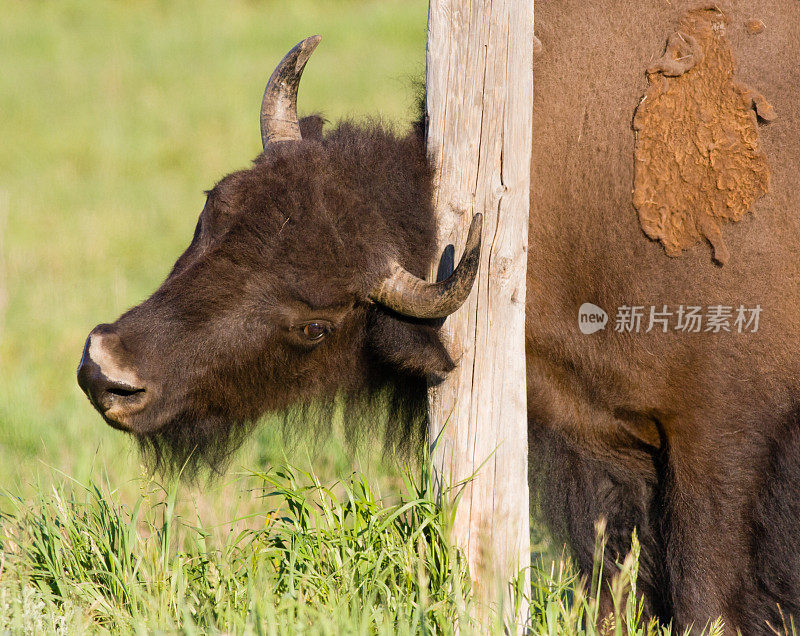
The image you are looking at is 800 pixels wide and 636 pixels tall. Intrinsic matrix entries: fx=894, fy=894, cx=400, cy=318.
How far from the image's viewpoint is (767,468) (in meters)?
3.35

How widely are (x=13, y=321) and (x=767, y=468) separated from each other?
22.2 feet

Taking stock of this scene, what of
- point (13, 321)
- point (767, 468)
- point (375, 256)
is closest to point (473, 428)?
point (375, 256)

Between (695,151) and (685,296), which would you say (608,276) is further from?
(695,151)

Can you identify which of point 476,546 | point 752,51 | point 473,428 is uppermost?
point 752,51

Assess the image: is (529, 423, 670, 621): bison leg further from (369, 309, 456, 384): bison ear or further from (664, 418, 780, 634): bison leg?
(369, 309, 456, 384): bison ear

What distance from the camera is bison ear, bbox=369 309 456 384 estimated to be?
3111 mm

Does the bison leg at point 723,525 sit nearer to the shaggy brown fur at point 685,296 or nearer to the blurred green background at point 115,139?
the shaggy brown fur at point 685,296

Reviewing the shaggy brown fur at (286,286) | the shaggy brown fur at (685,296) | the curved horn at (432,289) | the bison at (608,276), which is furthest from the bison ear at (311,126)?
the shaggy brown fur at (685,296)

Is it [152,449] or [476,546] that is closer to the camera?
[476,546]

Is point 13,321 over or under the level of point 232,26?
under

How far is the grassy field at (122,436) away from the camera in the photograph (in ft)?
9.98

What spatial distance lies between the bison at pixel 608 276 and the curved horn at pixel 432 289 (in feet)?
0.05

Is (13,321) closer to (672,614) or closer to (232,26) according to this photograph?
(672,614)

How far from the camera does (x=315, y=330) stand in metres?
3.14
